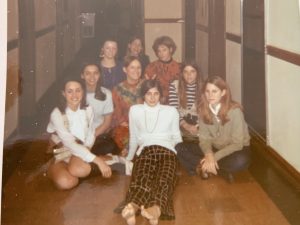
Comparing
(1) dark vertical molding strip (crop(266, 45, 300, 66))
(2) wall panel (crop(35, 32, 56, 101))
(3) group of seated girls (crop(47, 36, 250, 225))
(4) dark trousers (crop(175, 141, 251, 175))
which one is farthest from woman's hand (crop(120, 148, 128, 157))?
(1) dark vertical molding strip (crop(266, 45, 300, 66))

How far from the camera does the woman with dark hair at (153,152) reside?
84 centimetres

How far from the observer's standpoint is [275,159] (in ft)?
3.62

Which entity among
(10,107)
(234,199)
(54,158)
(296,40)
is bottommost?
(234,199)

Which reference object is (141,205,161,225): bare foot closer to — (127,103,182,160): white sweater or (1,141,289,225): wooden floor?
(1,141,289,225): wooden floor

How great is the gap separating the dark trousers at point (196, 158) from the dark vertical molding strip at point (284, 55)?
23cm

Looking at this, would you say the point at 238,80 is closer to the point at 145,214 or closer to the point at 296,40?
the point at 296,40

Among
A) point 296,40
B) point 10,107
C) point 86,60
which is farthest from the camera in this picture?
point 296,40

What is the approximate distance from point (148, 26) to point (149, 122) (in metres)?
0.20

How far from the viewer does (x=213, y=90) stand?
2.90 ft

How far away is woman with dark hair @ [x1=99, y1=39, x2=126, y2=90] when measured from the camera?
2.73 ft

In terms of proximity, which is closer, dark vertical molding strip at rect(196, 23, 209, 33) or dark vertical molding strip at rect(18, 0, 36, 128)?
dark vertical molding strip at rect(18, 0, 36, 128)

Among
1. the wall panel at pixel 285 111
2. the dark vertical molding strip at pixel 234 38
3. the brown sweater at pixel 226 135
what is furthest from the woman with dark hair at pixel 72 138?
the wall panel at pixel 285 111

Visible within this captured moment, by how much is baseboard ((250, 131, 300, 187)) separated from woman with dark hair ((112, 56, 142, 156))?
0.98 ft

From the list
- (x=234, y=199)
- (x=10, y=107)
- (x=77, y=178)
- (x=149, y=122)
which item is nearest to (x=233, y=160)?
(x=234, y=199)
